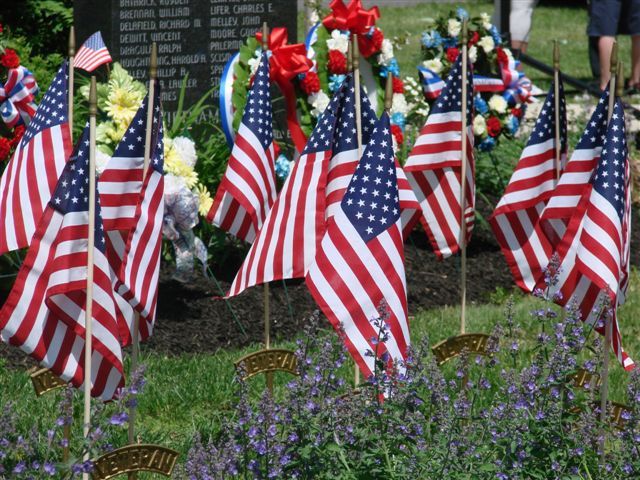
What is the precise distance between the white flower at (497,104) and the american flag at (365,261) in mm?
4023

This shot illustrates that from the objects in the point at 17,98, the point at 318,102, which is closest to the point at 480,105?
the point at 318,102

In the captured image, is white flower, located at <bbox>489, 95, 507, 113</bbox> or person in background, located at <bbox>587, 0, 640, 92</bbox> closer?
white flower, located at <bbox>489, 95, 507, 113</bbox>

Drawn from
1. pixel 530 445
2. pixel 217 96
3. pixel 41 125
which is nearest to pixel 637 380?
pixel 530 445

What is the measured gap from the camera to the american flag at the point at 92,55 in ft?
18.6

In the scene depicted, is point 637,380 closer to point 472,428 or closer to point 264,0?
point 472,428

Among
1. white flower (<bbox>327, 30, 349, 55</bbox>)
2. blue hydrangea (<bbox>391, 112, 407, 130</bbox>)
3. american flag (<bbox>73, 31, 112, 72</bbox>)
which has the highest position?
american flag (<bbox>73, 31, 112, 72</bbox>)

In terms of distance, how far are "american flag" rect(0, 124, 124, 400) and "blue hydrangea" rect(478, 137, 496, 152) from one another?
15.3ft

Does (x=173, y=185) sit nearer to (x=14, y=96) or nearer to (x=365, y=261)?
(x=14, y=96)

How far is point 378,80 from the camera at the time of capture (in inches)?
324

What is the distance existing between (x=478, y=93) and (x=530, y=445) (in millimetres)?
4606

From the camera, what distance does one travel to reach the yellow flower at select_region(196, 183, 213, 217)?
7473mm

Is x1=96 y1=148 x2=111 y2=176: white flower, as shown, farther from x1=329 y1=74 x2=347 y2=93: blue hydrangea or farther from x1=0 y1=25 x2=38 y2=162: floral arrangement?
x1=329 y1=74 x2=347 y2=93: blue hydrangea

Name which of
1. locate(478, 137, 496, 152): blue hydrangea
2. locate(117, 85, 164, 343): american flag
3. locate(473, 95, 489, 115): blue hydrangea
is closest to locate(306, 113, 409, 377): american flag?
locate(117, 85, 164, 343): american flag

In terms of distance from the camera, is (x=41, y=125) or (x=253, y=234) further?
(x=253, y=234)
